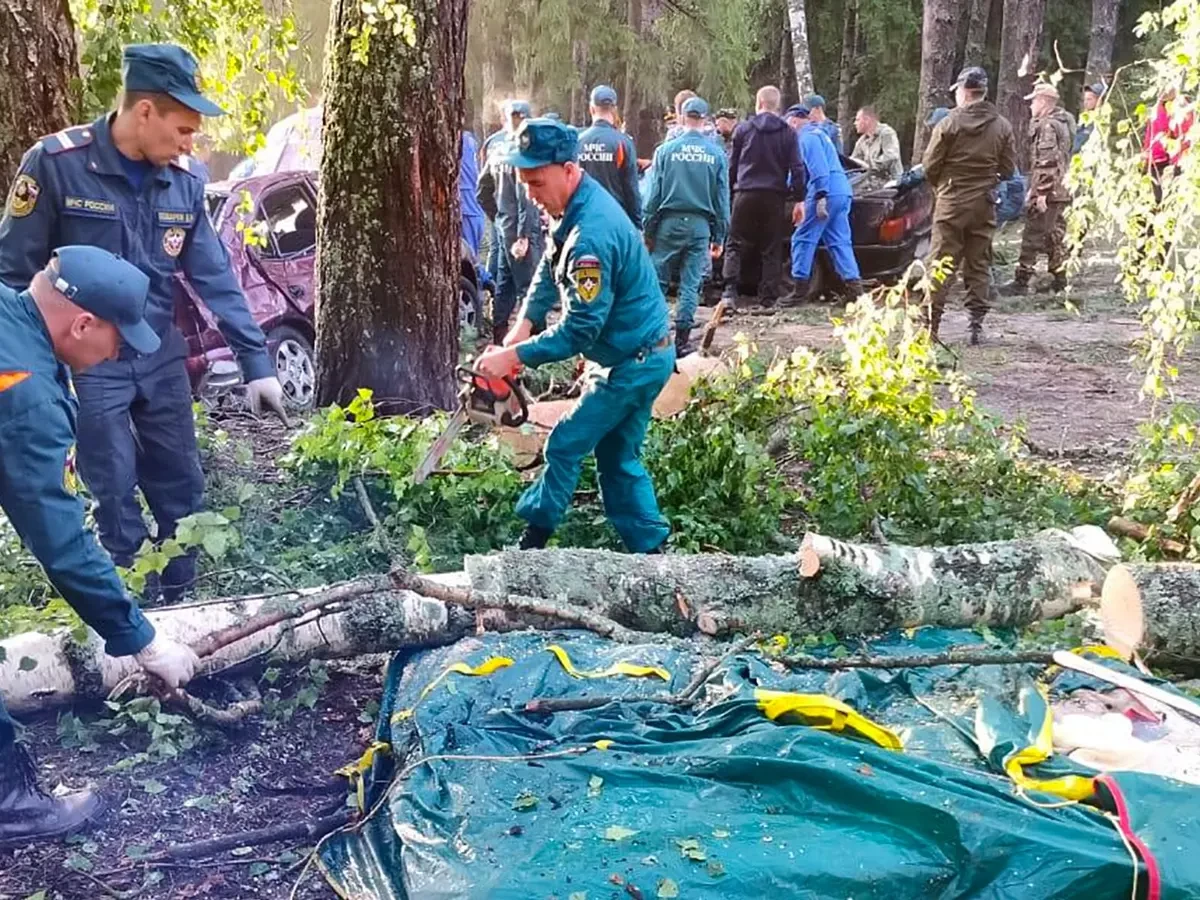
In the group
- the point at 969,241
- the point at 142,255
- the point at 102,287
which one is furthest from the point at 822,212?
the point at 102,287

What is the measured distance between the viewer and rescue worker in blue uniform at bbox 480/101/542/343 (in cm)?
868

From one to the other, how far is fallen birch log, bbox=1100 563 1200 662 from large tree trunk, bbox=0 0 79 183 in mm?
4719

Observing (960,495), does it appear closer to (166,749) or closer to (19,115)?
(166,749)

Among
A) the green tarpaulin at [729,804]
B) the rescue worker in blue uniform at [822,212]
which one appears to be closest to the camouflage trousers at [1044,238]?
the rescue worker in blue uniform at [822,212]

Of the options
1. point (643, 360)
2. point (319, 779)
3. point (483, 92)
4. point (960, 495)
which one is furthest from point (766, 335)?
point (483, 92)

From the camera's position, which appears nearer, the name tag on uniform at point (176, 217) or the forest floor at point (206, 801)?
the forest floor at point (206, 801)

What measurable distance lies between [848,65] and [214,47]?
794 inches

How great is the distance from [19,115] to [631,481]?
10.1 ft

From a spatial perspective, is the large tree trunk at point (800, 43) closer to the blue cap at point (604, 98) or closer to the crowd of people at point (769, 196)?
the crowd of people at point (769, 196)

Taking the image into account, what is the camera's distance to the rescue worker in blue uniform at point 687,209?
918 cm

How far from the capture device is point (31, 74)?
4.81 meters

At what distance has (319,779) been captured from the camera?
11.3 ft

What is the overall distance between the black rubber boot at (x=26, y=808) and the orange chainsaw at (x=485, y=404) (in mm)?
2120

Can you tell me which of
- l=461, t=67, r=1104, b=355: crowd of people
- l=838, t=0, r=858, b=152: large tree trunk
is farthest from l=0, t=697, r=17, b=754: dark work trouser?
l=838, t=0, r=858, b=152: large tree trunk
